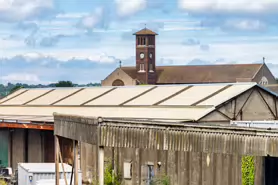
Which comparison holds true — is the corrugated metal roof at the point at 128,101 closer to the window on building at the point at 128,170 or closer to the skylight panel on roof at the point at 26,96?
the skylight panel on roof at the point at 26,96

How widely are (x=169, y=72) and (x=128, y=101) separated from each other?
121733 mm

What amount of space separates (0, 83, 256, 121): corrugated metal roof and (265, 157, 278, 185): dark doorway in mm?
10757

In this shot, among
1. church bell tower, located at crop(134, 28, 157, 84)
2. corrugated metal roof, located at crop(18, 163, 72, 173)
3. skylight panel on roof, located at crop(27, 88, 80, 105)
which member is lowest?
corrugated metal roof, located at crop(18, 163, 72, 173)

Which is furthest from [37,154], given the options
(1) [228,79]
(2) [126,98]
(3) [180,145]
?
(1) [228,79]

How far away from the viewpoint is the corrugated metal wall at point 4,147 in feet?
165

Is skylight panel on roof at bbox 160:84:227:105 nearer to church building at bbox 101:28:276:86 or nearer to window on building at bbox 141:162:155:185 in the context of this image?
window on building at bbox 141:162:155:185

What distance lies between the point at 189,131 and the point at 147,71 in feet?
473

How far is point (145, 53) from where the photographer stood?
557ft

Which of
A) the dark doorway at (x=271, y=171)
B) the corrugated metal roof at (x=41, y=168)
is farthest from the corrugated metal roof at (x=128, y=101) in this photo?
the dark doorway at (x=271, y=171)

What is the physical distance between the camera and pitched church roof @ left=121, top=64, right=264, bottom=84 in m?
149

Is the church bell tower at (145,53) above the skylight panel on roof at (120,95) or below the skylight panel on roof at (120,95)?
above

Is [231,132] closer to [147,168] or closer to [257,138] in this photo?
[257,138]

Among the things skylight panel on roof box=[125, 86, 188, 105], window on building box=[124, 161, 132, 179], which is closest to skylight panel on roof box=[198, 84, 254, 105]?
skylight panel on roof box=[125, 86, 188, 105]

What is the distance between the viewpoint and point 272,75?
15238 centimetres
